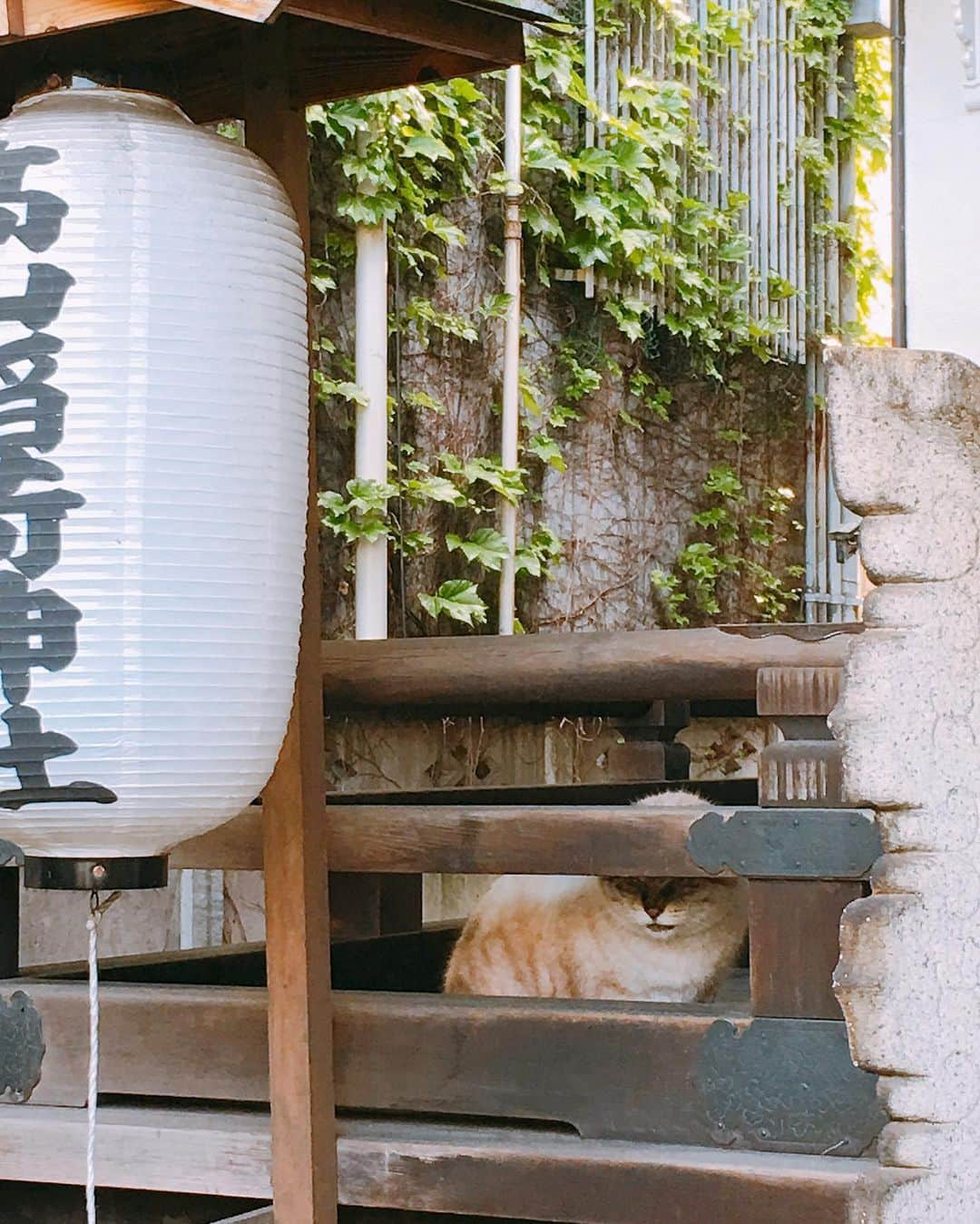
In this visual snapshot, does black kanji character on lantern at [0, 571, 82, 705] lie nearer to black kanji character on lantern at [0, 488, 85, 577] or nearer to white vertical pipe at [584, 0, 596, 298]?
black kanji character on lantern at [0, 488, 85, 577]

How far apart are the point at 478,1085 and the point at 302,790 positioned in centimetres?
68

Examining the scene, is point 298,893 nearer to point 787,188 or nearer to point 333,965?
point 333,965

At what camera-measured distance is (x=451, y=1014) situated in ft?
10.00

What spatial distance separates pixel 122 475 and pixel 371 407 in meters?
3.53

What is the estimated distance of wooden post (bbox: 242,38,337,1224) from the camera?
9.36 ft

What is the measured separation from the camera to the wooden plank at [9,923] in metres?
3.49

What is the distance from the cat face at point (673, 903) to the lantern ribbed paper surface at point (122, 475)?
1539mm

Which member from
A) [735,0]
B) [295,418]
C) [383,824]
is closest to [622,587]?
[735,0]

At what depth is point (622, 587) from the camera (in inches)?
301

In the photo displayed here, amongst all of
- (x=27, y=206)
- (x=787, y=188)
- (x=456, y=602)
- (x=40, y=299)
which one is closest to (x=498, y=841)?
(x=40, y=299)

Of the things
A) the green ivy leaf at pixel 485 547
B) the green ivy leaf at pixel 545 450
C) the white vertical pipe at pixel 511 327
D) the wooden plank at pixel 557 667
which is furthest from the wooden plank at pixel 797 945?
the green ivy leaf at pixel 545 450

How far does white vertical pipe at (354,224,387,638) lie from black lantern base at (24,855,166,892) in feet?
10.7

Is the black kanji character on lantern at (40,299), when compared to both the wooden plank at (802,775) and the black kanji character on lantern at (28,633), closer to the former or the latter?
the black kanji character on lantern at (28,633)

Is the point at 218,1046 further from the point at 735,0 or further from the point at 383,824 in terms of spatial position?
the point at 735,0
